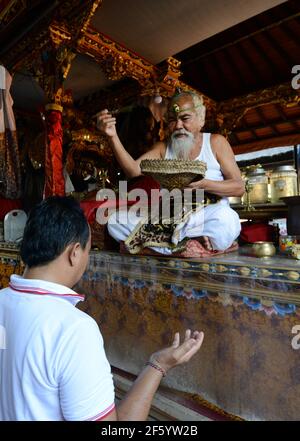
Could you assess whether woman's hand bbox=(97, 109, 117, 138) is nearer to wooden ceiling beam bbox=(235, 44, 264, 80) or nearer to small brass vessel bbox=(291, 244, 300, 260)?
small brass vessel bbox=(291, 244, 300, 260)

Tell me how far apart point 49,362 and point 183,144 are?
1696 mm

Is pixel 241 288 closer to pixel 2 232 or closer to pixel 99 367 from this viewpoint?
pixel 99 367

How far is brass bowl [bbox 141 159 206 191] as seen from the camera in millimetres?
1576

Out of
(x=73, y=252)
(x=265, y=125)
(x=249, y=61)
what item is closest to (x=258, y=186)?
(x=249, y=61)

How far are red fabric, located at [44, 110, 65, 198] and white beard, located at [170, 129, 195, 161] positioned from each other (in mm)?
1674

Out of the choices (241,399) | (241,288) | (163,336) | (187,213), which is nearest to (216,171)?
(187,213)

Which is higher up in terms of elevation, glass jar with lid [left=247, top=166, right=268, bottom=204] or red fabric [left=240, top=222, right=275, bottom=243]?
glass jar with lid [left=247, top=166, right=268, bottom=204]

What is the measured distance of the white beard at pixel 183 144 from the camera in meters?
2.05

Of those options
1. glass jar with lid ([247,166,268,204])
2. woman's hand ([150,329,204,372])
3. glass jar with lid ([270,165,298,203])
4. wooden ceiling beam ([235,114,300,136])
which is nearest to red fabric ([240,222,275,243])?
glass jar with lid ([270,165,298,203])

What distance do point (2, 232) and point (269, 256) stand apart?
360cm

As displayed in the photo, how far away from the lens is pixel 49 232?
776 mm

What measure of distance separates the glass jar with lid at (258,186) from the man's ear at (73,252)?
114 inches

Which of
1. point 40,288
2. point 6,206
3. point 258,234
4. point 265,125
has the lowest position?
point 40,288

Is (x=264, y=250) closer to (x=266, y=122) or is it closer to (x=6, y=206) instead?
(x=6, y=206)
